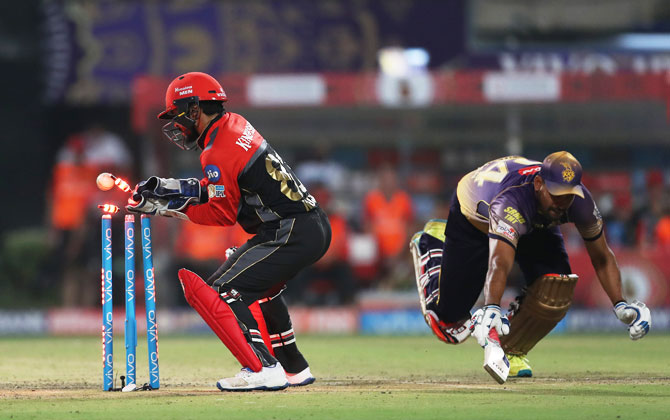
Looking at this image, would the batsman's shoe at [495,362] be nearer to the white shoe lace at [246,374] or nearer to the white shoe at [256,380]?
the white shoe at [256,380]

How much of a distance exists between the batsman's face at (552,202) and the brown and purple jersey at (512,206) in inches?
1.4

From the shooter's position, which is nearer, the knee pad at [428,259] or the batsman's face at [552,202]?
the batsman's face at [552,202]

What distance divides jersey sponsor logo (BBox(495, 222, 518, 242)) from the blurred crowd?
263 inches

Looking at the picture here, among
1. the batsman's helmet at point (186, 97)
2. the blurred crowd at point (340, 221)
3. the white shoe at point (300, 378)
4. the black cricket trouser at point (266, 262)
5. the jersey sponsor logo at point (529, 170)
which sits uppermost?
the batsman's helmet at point (186, 97)

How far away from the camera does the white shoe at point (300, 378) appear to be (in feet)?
22.0

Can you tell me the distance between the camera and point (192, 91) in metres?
6.46

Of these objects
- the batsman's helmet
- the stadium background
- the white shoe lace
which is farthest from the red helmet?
the stadium background

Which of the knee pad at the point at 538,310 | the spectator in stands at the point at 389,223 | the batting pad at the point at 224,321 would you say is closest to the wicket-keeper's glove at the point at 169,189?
the batting pad at the point at 224,321

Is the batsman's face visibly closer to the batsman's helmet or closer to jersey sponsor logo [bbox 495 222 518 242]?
jersey sponsor logo [bbox 495 222 518 242]

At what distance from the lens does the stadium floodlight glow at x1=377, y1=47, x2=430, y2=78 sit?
47.9 feet

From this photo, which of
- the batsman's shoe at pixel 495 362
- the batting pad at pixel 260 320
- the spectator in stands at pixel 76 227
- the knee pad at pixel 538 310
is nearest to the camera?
the batsman's shoe at pixel 495 362

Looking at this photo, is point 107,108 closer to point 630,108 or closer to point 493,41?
point 493,41

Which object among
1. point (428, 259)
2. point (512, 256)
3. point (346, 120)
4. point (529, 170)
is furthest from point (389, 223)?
point (512, 256)

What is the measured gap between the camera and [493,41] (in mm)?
17125
